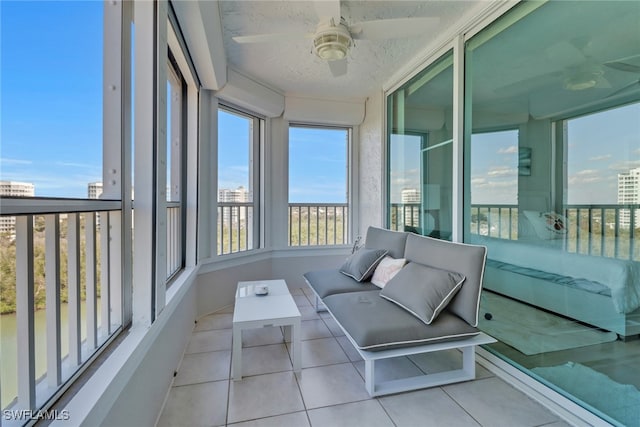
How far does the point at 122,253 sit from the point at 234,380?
3.71 ft

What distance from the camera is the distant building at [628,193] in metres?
1.44

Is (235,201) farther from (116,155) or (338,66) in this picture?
(116,155)

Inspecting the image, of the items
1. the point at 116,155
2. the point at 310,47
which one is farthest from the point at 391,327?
the point at 310,47

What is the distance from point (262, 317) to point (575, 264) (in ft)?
6.68

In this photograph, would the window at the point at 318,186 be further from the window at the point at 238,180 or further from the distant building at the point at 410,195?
A: the distant building at the point at 410,195

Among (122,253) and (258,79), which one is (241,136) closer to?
(258,79)

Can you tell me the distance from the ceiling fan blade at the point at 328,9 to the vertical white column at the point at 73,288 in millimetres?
1689

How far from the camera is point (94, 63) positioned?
3.99 ft

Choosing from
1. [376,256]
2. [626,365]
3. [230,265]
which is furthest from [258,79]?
[626,365]

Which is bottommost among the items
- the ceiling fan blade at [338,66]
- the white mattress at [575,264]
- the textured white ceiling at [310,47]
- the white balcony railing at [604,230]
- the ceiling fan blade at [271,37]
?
the white mattress at [575,264]

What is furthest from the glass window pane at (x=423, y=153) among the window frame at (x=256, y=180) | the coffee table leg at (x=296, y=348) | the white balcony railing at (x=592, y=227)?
the window frame at (x=256, y=180)

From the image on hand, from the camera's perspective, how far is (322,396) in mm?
1769

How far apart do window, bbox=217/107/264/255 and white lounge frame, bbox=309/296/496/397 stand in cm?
216

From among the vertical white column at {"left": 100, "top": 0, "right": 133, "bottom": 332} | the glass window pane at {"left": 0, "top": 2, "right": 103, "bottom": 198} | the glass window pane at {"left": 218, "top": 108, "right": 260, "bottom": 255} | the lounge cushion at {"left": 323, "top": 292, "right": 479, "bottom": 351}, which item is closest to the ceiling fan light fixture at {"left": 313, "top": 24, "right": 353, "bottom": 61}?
the vertical white column at {"left": 100, "top": 0, "right": 133, "bottom": 332}
